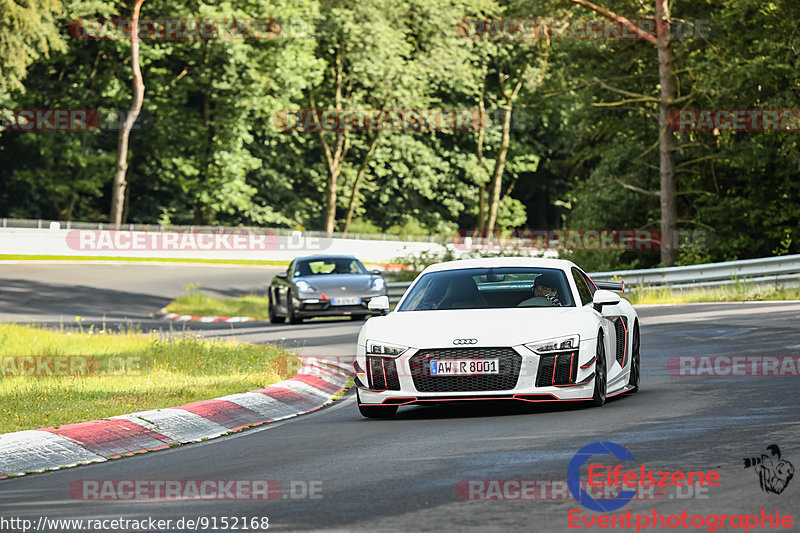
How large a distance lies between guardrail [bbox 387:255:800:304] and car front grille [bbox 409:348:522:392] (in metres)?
18.4

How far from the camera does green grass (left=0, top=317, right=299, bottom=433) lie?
11977 mm

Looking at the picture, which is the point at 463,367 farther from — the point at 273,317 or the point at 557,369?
the point at 273,317

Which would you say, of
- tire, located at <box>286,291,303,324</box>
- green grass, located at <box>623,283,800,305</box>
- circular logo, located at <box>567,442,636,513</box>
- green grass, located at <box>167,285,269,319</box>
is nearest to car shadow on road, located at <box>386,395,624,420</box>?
circular logo, located at <box>567,442,636,513</box>

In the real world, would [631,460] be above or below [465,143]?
below

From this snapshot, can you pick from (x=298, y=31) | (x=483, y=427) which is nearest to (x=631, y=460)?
(x=483, y=427)

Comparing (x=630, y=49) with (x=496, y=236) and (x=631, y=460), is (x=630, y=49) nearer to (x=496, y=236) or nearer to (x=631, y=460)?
(x=631, y=460)

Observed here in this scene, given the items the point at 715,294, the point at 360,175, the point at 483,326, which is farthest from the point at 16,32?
the point at 483,326

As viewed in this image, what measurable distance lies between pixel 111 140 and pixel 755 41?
137 feet

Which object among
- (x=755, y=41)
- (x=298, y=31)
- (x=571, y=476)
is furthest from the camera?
(x=298, y=31)

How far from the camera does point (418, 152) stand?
7750cm

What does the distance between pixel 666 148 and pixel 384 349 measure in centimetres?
2598

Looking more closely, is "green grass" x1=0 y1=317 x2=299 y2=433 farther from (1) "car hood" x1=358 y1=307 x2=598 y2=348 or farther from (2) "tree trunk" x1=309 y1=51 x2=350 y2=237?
(2) "tree trunk" x1=309 y1=51 x2=350 y2=237

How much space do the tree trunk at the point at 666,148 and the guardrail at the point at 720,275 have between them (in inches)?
203

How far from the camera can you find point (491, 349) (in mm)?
11047
